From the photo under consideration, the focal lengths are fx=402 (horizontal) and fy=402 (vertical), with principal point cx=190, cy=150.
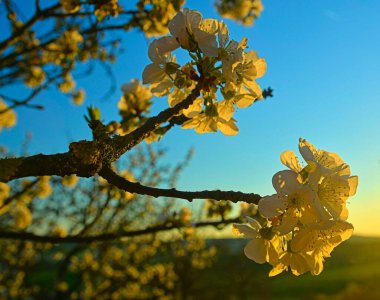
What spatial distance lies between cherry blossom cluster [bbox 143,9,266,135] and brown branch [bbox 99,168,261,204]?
19.1 inches

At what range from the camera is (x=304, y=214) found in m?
1.31

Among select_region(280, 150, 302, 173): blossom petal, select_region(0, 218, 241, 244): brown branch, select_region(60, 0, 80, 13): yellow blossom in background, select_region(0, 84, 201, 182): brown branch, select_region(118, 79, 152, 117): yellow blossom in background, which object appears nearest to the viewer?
select_region(0, 84, 201, 182): brown branch

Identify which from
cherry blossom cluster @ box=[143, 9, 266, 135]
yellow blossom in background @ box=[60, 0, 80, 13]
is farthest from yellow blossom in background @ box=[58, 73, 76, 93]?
cherry blossom cluster @ box=[143, 9, 266, 135]

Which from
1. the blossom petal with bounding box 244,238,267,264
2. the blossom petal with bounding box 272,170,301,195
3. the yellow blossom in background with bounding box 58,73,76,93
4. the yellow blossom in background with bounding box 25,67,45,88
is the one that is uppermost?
the yellow blossom in background with bounding box 25,67,45,88

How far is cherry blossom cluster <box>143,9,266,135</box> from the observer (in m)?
1.59

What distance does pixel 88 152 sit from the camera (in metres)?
1.22

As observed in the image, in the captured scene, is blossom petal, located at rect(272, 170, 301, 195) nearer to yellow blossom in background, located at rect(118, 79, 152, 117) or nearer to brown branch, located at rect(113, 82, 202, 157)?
brown branch, located at rect(113, 82, 202, 157)

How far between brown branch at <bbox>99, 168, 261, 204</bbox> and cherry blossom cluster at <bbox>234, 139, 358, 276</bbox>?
73 millimetres

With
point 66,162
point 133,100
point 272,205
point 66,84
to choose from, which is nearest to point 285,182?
point 272,205

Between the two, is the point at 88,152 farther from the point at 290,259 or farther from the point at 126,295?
the point at 126,295

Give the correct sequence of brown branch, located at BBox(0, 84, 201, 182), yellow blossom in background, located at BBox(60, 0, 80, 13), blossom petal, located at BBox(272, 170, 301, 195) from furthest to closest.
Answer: yellow blossom in background, located at BBox(60, 0, 80, 13), blossom petal, located at BBox(272, 170, 301, 195), brown branch, located at BBox(0, 84, 201, 182)

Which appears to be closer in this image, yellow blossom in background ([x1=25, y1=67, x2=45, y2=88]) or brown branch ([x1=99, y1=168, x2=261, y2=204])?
brown branch ([x1=99, y1=168, x2=261, y2=204])

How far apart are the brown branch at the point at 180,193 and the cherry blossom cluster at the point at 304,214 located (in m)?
0.07

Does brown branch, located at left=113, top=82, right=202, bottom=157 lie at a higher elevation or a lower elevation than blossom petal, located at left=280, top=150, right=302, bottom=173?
higher
